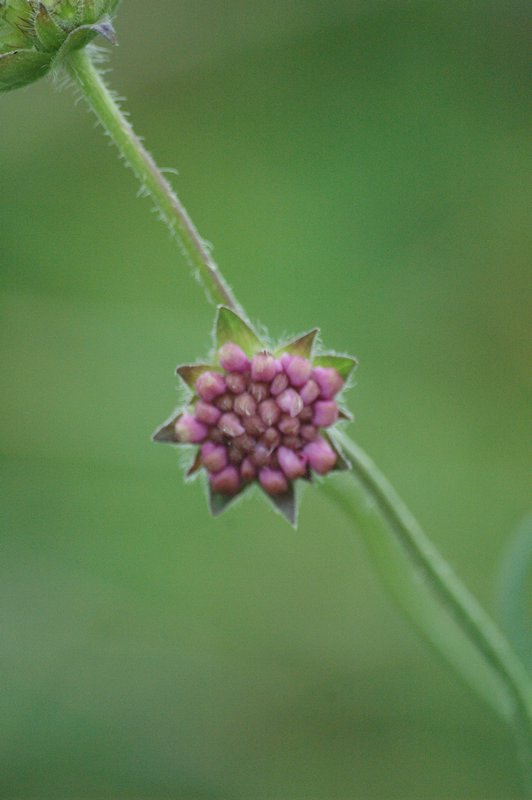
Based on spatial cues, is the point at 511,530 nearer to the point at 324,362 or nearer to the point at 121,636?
the point at 121,636

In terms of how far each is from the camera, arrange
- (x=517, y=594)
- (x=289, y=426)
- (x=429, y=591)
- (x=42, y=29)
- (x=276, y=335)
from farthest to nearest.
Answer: (x=276, y=335)
(x=517, y=594)
(x=429, y=591)
(x=289, y=426)
(x=42, y=29)

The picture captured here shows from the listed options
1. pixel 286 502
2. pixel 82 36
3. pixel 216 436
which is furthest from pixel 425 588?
pixel 82 36

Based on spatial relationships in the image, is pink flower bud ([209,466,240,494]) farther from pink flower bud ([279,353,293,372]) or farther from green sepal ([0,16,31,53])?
green sepal ([0,16,31,53])

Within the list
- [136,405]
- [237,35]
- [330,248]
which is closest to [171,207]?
[136,405]

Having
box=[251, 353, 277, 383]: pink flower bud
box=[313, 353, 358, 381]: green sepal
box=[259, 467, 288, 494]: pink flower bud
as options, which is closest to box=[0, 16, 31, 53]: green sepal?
box=[251, 353, 277, 383]: pink flower bud

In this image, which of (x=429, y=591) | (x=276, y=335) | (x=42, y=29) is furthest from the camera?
(x=276, y=335)

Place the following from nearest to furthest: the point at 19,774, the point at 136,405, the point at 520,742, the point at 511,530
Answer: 1. the point at 520,742
2. the point at 19,774
3. the point at 511,530
4. the point at 136,405

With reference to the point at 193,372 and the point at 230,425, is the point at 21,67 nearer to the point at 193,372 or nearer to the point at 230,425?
the point at 193,372
